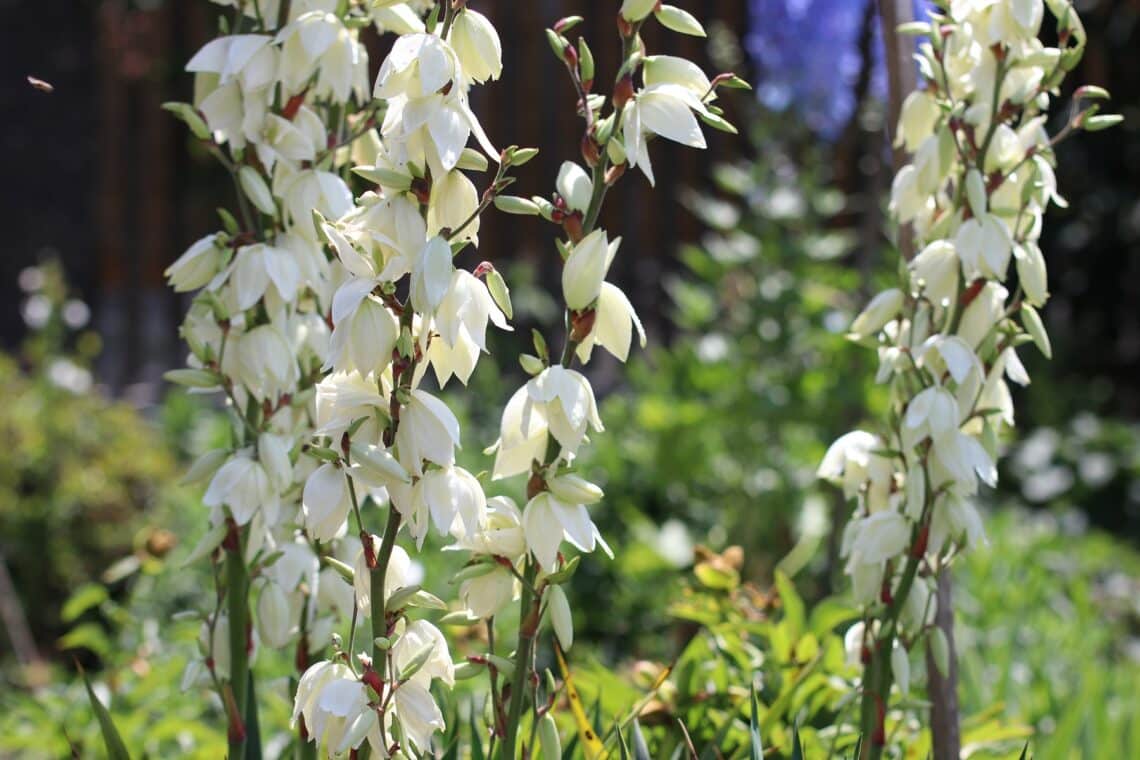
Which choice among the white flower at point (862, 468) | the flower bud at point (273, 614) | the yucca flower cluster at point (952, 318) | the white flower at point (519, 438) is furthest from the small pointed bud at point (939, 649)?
the flower bud at point (273, 614)

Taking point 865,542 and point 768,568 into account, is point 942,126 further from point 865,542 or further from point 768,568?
point 768,568

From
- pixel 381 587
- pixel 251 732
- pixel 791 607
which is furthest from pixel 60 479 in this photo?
pixel 381 587

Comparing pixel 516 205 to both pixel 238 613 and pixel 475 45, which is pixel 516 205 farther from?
pixel 238 613

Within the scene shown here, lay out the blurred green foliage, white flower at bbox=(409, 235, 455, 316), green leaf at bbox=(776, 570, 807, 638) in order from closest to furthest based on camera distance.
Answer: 1. white flower at bbox=(409, 235, 455, 316)
2. green leaf at bbox=(776, 570, 807, 638)
3. the blurred green foliage

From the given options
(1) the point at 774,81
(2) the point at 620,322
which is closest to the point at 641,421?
(1) the point at 774,81

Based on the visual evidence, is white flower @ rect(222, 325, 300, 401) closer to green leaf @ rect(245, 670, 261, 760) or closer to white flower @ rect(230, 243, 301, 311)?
white flower @ rect(230, 243, 301, 311)

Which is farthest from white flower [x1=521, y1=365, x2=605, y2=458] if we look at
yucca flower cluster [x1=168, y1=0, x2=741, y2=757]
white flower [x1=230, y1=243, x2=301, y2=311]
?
white flower [x1=230, y1=243, x2=301, y2=311]

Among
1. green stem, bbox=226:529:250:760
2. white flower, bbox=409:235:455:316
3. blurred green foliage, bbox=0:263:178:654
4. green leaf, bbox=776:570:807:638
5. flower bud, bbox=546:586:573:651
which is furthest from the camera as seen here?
blurred green foliage, bbox=0:263:178:654

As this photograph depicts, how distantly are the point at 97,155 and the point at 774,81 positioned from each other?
400 centimetres

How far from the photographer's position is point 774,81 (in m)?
3.31

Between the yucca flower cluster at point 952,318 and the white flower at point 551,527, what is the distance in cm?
36

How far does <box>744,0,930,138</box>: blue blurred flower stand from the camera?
318cm

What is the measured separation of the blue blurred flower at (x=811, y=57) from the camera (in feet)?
10.4

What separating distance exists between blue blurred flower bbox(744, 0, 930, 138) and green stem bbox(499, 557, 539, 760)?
98.7 inches
